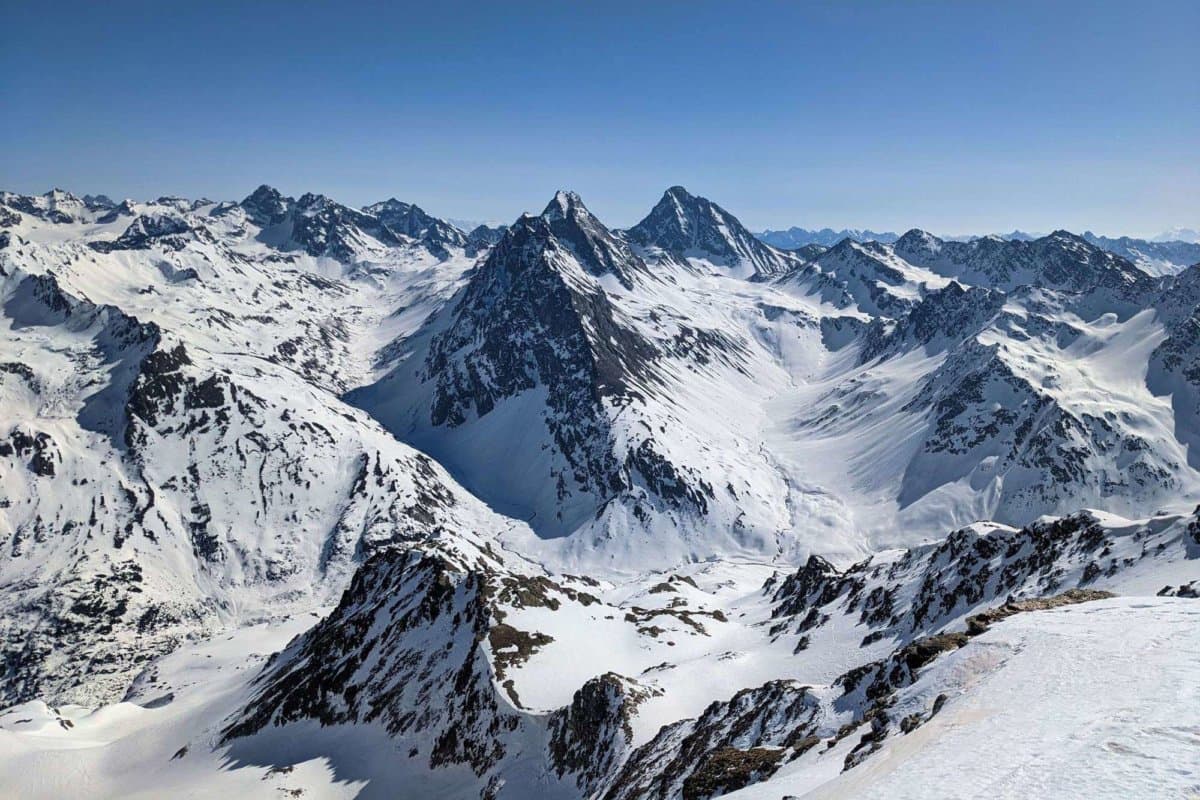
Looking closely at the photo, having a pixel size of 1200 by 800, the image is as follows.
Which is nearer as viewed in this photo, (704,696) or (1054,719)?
(1054,719)

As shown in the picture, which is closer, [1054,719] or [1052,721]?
[1052,721]

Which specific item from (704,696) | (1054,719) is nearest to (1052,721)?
(1054,719)

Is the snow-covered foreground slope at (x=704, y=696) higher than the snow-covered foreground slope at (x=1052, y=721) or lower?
lower

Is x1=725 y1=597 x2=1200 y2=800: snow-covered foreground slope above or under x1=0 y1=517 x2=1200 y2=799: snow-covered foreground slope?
above

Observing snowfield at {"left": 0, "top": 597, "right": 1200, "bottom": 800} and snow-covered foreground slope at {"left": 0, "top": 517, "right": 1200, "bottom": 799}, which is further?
snow-covered foreground slope at {"left": 0, "top": 517, "right": 1200, "bottom": 799}

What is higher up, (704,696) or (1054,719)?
(1054,719)

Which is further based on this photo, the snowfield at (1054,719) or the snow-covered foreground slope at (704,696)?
the snow-covered foreground slope at (704,696)

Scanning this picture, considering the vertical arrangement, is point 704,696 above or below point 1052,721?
below

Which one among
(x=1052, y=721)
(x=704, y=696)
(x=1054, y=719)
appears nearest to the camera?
(x=1052, y=721)

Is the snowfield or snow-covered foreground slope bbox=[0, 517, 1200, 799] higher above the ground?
the snowfield

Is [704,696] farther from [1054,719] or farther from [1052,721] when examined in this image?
[1052,721]

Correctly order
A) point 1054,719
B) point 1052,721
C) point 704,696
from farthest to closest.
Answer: point 704,696
point 1054,719
point 1052,721

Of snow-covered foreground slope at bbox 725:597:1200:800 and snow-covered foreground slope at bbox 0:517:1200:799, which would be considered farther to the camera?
snow-covered foreground slope at bbox 0:517:1200:799
